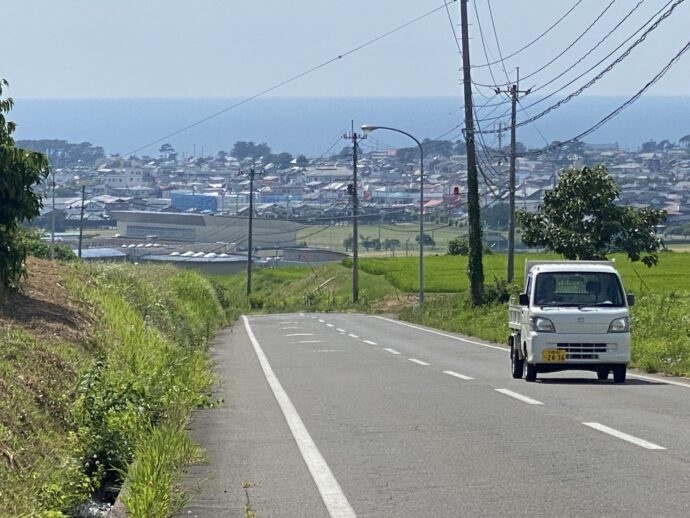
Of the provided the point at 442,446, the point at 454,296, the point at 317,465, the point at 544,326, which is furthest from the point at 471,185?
the point at 317,465

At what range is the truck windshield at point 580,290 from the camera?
63.0 ft

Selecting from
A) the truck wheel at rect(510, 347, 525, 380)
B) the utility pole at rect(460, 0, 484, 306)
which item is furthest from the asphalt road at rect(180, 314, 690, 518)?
the utility pole at rect(460, 0, 484, 306)

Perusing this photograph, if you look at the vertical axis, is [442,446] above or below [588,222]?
below

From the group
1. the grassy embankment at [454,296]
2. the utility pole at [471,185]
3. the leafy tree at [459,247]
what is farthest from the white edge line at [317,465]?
the leafy tree at [459,247]

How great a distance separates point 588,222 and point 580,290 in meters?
25.2

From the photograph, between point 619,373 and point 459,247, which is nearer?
point 619,373

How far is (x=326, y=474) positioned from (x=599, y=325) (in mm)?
9499

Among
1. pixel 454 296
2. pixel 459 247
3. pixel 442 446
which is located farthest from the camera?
pixel 459 247

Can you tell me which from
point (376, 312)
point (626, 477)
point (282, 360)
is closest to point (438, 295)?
point (376, 312)

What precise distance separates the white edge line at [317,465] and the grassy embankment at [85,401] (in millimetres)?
989

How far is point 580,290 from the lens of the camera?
63.6 ft

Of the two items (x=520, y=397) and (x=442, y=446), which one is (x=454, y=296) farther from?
(x=442, y=446)

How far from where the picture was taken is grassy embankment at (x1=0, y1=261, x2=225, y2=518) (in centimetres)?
878

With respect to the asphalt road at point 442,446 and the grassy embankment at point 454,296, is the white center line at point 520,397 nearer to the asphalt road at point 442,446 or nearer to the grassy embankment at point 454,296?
the asphalt road at point 442,446
